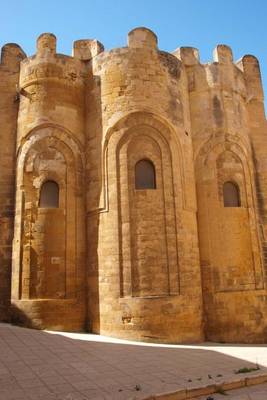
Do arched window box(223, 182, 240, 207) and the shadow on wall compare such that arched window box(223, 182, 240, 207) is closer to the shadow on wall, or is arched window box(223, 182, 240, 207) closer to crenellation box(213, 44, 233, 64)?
the shadow on wall

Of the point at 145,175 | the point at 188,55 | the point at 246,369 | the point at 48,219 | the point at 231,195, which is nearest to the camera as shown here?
the point at 246,369

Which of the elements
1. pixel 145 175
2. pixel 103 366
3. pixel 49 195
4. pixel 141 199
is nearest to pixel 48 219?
pixel 49 195

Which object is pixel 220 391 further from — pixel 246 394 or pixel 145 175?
pixel 145 175

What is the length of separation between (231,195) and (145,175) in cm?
328

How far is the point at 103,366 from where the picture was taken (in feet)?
23.1

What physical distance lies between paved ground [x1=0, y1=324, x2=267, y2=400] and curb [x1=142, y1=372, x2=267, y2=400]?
0.11 m

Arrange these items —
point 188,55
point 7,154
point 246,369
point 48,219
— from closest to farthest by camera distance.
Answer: point 246,369
point 48,219
point 7,154
point 188,55

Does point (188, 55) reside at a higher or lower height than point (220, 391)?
higher

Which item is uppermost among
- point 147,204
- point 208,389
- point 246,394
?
point 147,204

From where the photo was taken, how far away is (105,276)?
11.0 meters

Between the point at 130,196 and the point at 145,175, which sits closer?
the point at 130,196

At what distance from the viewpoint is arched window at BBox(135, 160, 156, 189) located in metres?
11.8

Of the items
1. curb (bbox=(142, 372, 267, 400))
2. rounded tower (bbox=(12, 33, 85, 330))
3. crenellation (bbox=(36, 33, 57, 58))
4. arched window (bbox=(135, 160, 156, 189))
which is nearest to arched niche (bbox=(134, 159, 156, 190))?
arched window (bbox=(135, 160, 156, 189))

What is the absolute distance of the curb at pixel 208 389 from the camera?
555 cm
